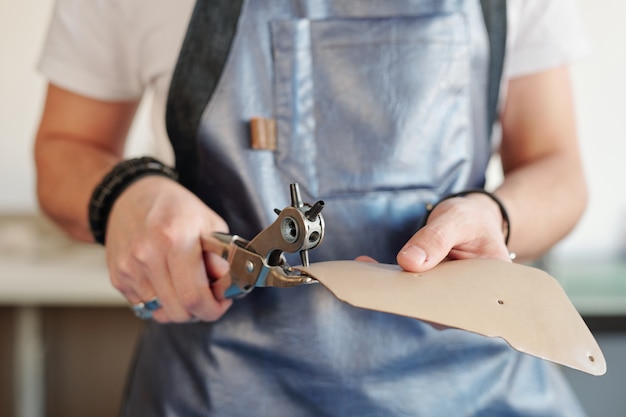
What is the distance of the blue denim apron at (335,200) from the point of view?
30.7 inches

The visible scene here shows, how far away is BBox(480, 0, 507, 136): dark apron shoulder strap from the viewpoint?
85cm

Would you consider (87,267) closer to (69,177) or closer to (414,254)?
(69,177)

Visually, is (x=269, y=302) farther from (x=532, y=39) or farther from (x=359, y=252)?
(x=532, y=39)

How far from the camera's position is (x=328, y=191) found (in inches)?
31.4

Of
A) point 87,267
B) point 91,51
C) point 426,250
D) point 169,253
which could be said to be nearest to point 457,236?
point 426,250

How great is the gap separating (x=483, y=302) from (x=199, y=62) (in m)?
0.39

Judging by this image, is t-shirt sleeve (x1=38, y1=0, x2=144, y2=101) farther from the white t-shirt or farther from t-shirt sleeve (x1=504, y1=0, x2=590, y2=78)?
t-shirt sleeve (x1=504, y1=0, x2=590, y2=78)

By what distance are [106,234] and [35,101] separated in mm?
1633

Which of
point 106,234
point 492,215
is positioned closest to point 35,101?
point 106,234

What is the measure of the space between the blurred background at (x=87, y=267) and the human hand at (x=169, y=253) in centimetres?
122

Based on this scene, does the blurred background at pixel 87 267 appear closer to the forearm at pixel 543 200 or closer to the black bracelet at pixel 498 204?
the forearm at pixel 543 200

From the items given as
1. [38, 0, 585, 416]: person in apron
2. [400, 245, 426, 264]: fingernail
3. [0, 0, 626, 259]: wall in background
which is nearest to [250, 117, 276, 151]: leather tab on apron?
[38, 0, 585, 416]: person in apron

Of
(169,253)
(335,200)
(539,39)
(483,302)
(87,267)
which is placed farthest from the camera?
(87,267)

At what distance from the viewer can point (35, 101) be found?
2287 millimetres
